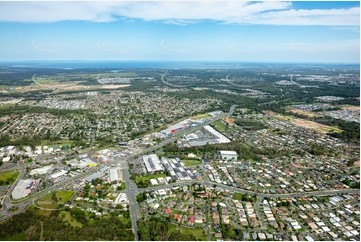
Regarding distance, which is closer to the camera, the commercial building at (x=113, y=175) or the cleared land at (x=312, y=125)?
the commercial building at (x=113, y=175)

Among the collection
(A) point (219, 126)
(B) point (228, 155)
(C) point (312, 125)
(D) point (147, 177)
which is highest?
(B) point (228, 155)

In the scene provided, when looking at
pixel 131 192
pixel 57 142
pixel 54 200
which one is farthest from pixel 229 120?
pixel 54 200

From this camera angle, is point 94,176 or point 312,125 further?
point 312,125

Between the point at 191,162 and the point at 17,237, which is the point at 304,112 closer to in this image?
the point at 191,162

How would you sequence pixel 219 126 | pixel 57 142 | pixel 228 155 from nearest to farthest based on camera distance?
Answer: pixel 228 155, pixel 57 142, pixel 219 126

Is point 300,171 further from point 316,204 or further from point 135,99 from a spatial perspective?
point 135,99

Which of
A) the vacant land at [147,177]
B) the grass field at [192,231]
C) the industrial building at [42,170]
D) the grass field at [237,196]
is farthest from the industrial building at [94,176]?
the grass field at [237,196]

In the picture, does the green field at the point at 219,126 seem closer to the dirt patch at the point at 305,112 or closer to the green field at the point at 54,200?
the dirt patch at the point at 305,112
